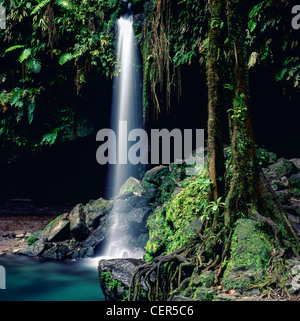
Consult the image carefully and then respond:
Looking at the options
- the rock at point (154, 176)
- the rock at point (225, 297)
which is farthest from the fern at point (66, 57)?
the rock at point (225, 297)

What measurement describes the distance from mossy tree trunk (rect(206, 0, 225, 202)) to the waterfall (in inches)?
154

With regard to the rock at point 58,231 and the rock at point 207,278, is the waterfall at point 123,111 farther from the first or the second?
the rock at point 207,278

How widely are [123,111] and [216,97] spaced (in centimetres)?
716

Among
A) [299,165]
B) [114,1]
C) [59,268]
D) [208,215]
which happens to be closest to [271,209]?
[208,215]

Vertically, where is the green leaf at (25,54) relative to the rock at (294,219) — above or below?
above

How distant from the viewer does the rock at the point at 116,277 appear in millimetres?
3904

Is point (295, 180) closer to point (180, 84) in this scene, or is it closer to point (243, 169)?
point (243, 169)

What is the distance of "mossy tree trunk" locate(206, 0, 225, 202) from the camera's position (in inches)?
155

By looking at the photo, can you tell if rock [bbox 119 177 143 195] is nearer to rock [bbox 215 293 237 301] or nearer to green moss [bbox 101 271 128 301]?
green moss [bbox 101 271 128 301]

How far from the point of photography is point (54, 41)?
9211 mm

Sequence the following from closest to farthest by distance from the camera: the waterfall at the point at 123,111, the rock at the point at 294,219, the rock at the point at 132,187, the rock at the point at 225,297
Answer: the rock at the point at 225,297 < the rock at the point at 294,219 < the waterfall at the point at 123,111 < the rock at the point at 132,187

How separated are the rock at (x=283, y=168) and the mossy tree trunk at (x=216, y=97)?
3.25m

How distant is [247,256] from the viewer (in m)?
3.21
